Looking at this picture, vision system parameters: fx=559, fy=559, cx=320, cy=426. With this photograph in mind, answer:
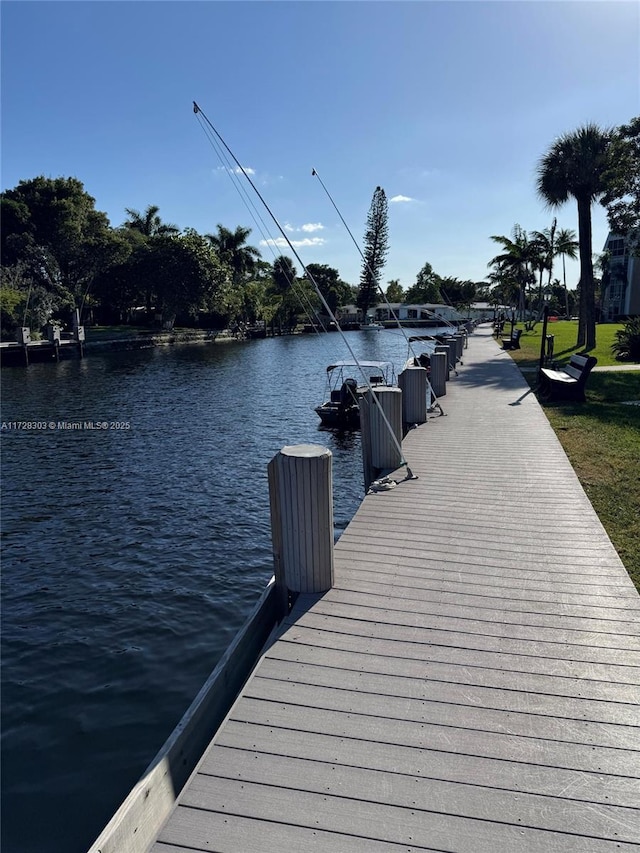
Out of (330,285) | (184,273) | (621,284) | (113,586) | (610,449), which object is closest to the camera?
(113,586)

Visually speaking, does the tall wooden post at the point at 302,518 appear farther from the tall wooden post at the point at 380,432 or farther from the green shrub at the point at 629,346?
the green shrub at the point at 629,346

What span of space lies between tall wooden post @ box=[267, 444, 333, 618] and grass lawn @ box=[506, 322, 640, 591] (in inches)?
114

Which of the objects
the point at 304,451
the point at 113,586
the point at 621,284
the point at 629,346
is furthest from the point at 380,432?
the point at 621,284

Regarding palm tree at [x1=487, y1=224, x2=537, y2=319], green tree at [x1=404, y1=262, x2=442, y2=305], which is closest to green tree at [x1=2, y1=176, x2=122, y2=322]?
palm tree at [x1=487, y1=224, x2=537, y2=319]

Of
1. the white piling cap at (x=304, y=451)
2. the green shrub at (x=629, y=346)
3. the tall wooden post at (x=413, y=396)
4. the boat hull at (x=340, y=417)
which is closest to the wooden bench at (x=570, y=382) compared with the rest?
the tall wooden post at (x=413, y=396)

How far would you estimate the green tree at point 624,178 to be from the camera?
64.0 feet

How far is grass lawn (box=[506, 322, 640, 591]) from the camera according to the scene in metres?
6.38

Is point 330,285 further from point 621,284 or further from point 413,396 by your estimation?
point 413,396

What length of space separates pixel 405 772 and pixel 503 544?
3.17 metres

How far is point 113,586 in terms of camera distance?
795 cm

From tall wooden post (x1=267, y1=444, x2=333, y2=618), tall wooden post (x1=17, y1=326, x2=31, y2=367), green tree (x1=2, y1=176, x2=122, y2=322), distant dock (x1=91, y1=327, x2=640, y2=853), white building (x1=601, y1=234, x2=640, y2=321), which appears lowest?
distant dock (x1=91, y1=327, x2=640, y2=853)

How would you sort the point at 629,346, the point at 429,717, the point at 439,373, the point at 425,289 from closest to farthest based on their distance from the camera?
1. the point at 429,717
2. the point at 439,373
3. the point at 629,346
4. the point at 425,289

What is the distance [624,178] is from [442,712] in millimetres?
21911

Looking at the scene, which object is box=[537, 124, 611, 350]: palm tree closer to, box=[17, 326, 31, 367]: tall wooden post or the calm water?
the calm water
